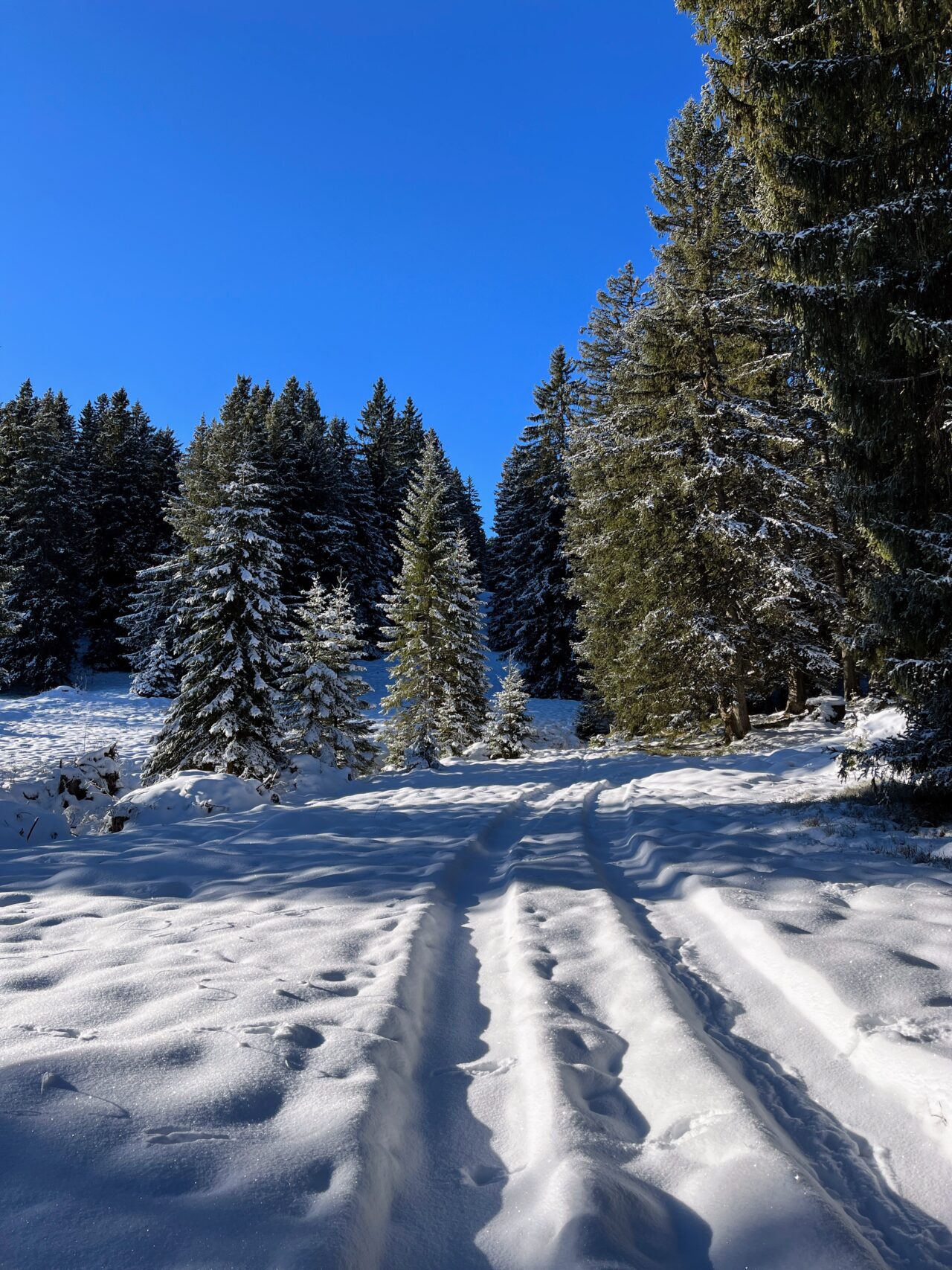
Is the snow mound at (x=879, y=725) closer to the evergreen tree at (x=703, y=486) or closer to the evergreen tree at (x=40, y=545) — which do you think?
the evergreen tree at (x=703, y=486)

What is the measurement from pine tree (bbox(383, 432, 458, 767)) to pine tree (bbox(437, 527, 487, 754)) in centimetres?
10

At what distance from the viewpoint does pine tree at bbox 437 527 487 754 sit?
19969 mm

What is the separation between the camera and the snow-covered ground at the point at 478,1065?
1.44m

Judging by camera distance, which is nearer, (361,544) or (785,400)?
(785,400)

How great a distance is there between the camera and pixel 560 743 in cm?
2252

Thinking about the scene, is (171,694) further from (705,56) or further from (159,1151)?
(159,1151)

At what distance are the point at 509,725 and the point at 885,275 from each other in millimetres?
14239

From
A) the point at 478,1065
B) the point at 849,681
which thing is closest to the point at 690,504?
the point at 849,681

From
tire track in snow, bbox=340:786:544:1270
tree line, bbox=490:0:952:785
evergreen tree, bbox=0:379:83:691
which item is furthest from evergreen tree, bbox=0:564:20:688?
tire track in snow, bbox=340:786:544:1270

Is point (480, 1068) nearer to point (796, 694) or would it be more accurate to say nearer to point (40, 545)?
point (796, 694)

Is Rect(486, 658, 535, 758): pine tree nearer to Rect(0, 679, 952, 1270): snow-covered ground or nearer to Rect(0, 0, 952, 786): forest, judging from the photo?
Rect(0, 0, 952, 786): forest

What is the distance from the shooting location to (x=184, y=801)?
27.7 feet

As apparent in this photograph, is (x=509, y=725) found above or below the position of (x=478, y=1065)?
below

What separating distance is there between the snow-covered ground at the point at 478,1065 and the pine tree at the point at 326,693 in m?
11.4
